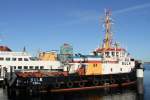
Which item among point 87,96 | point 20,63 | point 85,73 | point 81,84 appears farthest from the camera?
point 20,63


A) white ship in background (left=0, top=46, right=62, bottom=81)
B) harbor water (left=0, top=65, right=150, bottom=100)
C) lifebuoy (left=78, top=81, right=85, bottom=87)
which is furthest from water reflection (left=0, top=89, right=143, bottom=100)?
white ship in background (left=0, top=46, right=62, bottom=81)

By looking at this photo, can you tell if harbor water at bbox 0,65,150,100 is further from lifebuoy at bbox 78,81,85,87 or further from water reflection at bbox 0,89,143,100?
lifebuoy at bbox 78,81,85,87

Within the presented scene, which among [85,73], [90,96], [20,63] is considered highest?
[20,63]

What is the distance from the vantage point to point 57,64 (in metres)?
64.9

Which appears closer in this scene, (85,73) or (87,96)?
(87,96)

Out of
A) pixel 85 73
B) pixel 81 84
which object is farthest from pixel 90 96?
pixel 85 73

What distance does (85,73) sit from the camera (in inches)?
2285

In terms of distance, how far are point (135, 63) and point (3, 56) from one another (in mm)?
27132

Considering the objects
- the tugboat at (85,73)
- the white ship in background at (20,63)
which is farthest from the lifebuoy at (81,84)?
the white ship in background at (20,63)

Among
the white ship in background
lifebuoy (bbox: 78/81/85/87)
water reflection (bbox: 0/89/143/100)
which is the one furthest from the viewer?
the white ship in background

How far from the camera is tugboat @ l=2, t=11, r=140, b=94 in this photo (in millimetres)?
51062

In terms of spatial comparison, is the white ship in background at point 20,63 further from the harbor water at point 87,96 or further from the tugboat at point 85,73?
the harbor water at point 87,96

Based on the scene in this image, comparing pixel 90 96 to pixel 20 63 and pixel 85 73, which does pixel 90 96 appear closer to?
pixel 85 73

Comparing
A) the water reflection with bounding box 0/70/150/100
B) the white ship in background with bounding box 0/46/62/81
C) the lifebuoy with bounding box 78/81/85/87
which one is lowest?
the water reflection with bounding box 0/70/150/100
